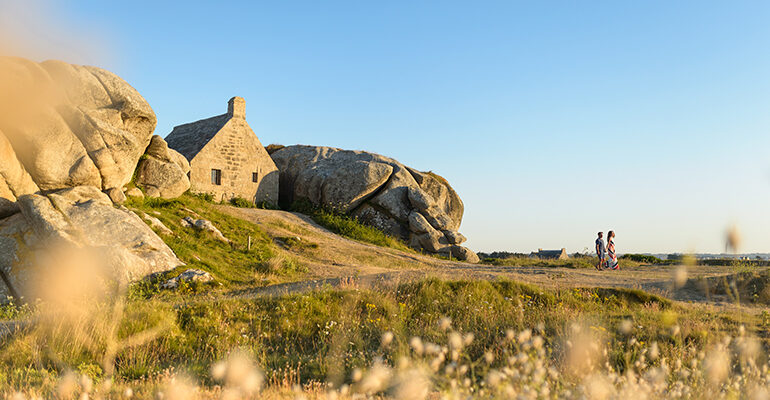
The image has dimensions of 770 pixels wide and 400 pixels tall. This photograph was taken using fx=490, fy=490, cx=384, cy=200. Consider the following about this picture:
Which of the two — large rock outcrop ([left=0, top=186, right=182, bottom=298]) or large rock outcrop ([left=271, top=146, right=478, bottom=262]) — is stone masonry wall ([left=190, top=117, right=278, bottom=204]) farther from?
large rock outcrop ([left=0, top=186, right=182, bottom=298])

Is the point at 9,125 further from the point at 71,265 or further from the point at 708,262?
the point at 708,262

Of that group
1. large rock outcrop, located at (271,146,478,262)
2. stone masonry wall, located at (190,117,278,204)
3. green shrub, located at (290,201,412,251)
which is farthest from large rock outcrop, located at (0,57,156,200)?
large rock outcrop, located at (271,146,478,262)

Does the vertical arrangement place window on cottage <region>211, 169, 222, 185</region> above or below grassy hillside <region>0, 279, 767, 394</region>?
above

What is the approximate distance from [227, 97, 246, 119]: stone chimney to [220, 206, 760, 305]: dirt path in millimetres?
8501

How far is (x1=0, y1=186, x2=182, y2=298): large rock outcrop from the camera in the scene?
14773 mm

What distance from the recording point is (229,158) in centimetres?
3309

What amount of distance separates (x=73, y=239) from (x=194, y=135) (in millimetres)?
20508

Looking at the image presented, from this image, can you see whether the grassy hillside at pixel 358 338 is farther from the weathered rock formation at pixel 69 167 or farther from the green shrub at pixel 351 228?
the green shrub at pixel 351 228

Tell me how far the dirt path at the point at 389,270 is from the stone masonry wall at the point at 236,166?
3790 millimetres

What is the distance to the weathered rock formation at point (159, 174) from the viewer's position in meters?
24.7

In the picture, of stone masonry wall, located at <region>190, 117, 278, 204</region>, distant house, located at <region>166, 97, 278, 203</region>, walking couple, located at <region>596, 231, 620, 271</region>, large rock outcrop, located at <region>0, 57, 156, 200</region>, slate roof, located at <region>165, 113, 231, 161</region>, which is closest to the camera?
large rock outcrop, located at <region>0, 57, 156, 200</region>

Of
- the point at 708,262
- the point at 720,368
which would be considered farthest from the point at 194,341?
the point at 708,262

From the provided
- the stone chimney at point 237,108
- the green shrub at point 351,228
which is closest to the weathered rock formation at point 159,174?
the stone chimney at point 237,108

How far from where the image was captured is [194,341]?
9367mm
